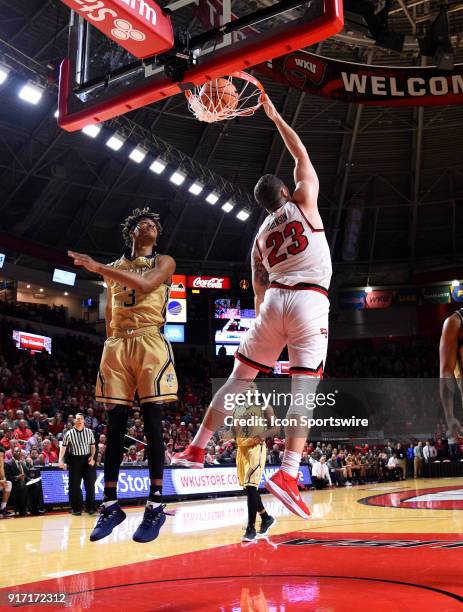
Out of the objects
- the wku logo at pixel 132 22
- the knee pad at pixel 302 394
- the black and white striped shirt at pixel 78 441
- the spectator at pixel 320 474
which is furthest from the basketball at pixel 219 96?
the spectator at pixel 320 474

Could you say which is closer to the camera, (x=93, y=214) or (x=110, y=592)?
(x=110, y=592)

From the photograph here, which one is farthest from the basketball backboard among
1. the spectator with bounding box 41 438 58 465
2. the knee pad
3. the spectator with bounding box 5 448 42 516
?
the spectator with bounding box 41 438 58 465

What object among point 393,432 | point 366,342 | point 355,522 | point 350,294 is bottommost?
point 355,522

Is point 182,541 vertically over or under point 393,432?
under

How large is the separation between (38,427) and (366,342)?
23190mm

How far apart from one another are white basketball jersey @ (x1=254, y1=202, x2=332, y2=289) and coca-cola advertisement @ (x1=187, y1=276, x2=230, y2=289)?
29.2 meters

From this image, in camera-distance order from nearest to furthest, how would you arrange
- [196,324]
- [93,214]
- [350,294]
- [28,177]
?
[28,177] < [93,214] < [196,324] < [350,294]

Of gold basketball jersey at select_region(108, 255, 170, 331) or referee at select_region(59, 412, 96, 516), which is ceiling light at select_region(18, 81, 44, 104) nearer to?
referee at select_region(59, 412, 96, 516)

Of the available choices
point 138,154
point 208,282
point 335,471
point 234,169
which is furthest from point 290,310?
point 208,282

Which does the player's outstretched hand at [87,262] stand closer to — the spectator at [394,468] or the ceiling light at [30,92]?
the ceiling light at [30,92]

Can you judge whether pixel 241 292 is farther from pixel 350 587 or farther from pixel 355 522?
pixel 350 587

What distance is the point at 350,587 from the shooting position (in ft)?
17.5

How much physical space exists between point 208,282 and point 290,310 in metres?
29.8

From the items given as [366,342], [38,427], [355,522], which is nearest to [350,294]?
[366,342]
